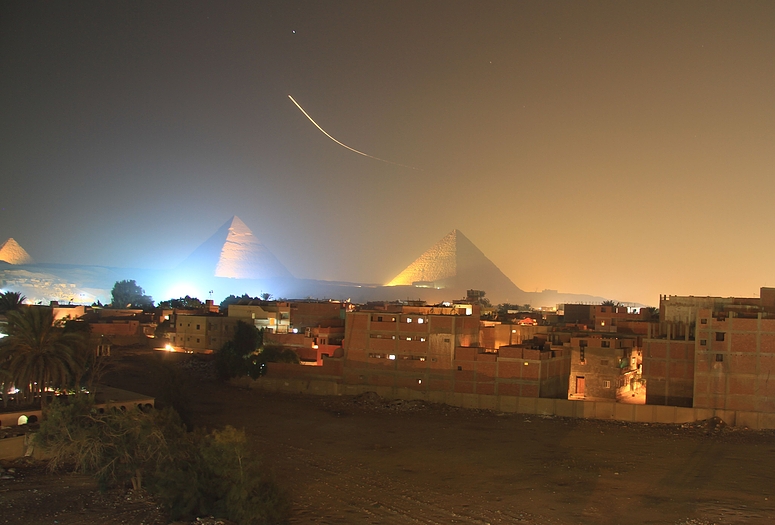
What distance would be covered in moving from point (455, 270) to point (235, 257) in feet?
143

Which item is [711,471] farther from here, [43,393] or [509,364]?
[43,393]

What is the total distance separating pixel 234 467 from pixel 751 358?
15.4 meters

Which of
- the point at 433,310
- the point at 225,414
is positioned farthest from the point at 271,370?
the point at 433,310

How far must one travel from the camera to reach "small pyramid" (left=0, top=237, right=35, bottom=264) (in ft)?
377

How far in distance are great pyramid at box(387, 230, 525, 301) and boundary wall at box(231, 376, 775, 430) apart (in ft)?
357

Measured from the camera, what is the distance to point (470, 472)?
51.3 feet

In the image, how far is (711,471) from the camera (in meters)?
15.7

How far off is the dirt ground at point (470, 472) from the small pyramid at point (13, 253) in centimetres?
10732

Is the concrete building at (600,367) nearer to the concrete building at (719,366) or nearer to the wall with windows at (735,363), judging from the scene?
the concrete building at (719,366)

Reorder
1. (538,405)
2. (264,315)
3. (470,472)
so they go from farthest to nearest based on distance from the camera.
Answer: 1. (264,315)
2. (538,405)
3. (470,472)

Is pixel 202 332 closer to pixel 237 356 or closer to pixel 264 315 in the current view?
pixel 264 315

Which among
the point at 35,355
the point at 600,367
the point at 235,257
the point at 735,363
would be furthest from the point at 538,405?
the point at 235,257

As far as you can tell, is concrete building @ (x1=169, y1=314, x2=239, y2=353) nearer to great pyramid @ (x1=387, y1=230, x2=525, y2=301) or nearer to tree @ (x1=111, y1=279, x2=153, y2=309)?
tree @ (x1=111, y1=279, x2=153, y2=309)

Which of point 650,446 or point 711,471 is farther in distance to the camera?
point 650,446
